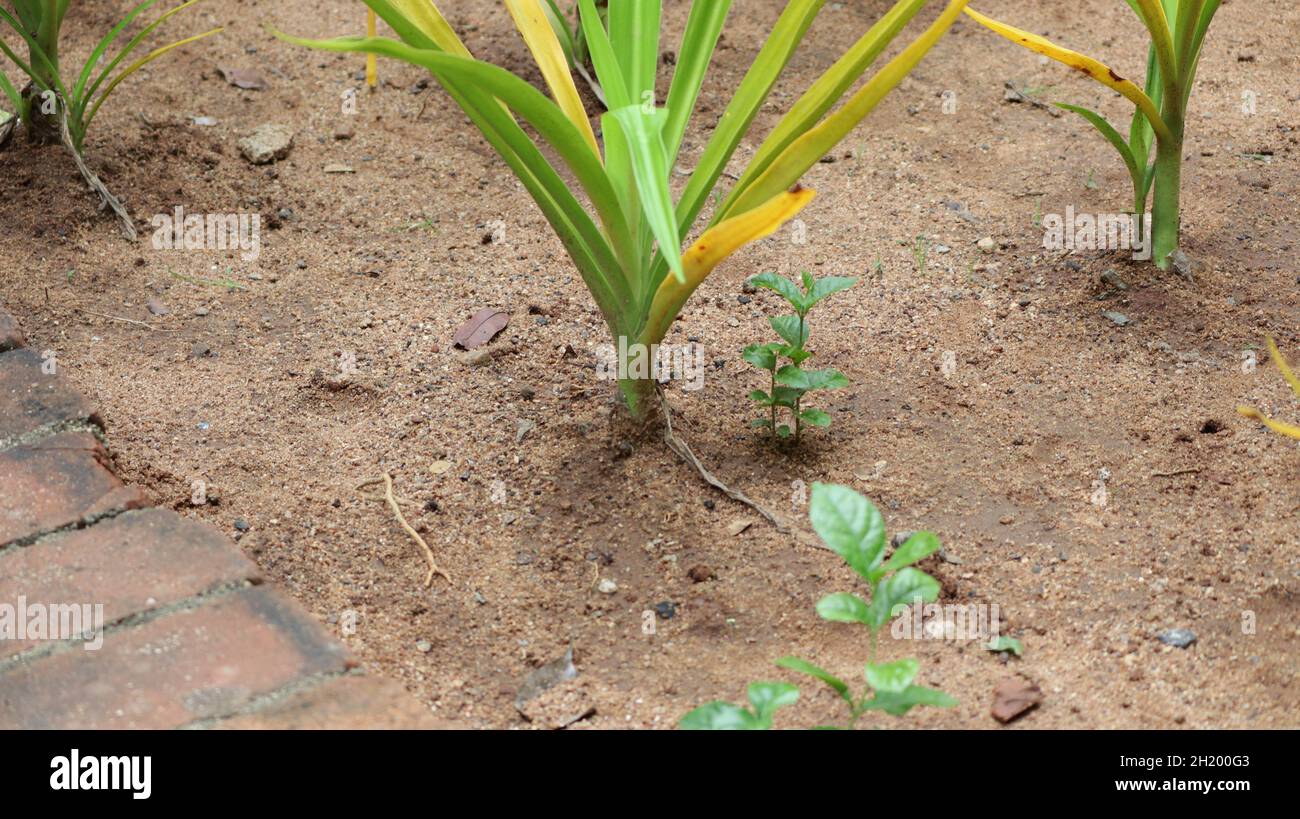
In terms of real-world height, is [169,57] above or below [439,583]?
above

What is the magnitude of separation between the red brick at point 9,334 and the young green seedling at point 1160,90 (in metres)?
1.57

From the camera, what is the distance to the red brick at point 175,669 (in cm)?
136

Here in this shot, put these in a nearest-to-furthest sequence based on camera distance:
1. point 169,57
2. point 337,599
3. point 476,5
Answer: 1. point 337,599
2. point 169,57
3. point 476,5

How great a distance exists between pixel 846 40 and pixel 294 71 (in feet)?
4.53

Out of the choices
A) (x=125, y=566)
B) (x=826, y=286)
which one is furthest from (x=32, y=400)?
(x=826, y=286)

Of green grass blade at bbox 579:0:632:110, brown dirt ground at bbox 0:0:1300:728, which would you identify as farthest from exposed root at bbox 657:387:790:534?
green grass blade at bbox 579:0:632:110

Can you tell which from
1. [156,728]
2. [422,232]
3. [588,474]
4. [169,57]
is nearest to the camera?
[156,728]

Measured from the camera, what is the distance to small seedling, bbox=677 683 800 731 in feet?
4.33

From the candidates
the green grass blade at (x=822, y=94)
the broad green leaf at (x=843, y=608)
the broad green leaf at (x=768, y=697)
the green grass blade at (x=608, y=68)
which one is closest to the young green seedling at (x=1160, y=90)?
the green grass blade at (x=822, y=94)

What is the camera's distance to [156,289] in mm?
2451

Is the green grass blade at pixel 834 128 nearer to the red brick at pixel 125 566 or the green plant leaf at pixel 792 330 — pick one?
the green plant leaf at pixel 792 330

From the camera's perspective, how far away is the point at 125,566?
1.56m

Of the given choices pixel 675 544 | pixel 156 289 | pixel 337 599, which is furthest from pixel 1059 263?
pixel 156 289

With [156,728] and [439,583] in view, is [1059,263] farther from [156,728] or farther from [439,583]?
[156,728]
